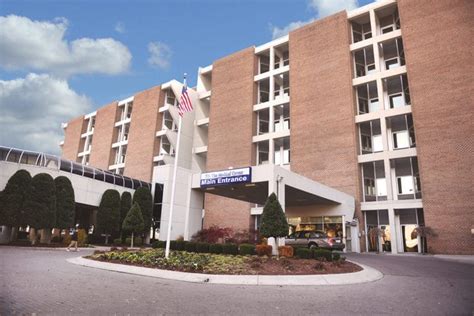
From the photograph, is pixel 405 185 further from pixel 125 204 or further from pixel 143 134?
pixel 143 134

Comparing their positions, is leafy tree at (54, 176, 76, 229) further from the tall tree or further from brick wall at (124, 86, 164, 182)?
brick wall at (124, 86, 164, 182)

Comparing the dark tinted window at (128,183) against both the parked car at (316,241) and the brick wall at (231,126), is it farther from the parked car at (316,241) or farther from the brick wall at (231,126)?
the parked car at (316,241)

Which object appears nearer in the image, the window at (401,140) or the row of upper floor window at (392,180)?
the row of upper floor window at (392,180)

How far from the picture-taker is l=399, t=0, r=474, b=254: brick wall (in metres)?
26.0

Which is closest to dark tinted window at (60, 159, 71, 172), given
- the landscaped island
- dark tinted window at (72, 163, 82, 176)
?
dark tinted window at (72, 163, 82, 176)

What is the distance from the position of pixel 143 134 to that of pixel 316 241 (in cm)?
3426

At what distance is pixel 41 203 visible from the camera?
2477cm

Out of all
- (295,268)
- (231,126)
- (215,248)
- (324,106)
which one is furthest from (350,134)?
(295,268)

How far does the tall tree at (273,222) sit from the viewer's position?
17.4 meters

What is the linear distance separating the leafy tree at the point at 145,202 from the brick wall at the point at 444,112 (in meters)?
25.9

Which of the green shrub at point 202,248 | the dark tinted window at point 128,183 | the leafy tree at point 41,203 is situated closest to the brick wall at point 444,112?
the green shrub at point 202,248

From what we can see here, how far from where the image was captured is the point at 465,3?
2925 cm

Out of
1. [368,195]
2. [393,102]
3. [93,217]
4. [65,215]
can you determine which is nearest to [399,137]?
[393,102]

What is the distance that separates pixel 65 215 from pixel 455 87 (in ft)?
111
